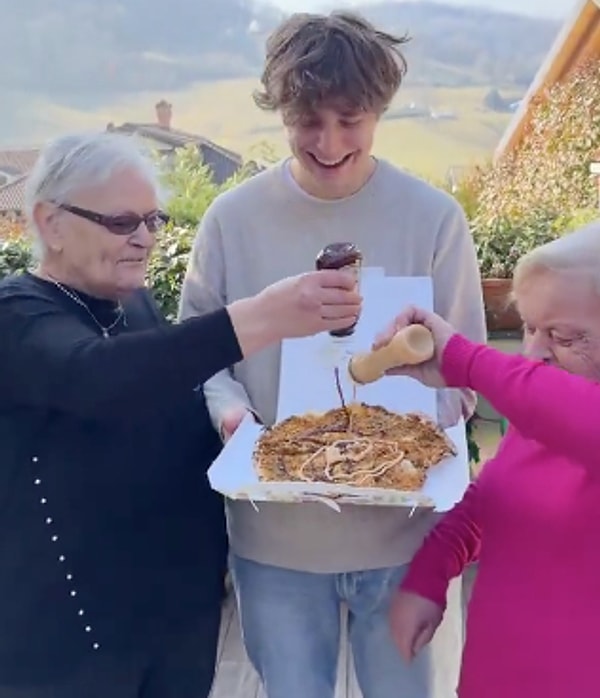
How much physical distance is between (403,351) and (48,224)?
0.57 metres

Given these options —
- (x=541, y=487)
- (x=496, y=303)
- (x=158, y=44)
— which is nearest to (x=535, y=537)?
(x=541, y=487)

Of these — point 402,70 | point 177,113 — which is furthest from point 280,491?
point 177,113

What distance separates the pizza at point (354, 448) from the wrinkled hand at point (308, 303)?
0.20 m

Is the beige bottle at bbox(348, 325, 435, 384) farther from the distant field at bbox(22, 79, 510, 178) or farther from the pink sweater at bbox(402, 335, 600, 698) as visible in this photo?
the distant field at bbox(22, 79, 510, 178)

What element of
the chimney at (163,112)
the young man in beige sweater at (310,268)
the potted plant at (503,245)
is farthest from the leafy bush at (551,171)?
the young man in beige sweater at (310,268)

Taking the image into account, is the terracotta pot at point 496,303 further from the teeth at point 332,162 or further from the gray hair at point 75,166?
the gray hair at point 75,166

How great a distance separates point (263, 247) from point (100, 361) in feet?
1.29

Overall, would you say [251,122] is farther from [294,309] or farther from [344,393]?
[294,309]

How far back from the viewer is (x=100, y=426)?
1338 millimetres

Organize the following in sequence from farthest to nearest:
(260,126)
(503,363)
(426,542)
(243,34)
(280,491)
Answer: (243,34) → (260,126) → (426,542) → (280,491) → (503,363)

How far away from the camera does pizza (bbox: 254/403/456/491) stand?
4.30 ft

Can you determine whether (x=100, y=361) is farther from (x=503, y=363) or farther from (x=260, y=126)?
(x=260, y=126)

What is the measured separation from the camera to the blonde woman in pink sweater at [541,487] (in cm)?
109

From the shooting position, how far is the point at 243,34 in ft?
15.3
